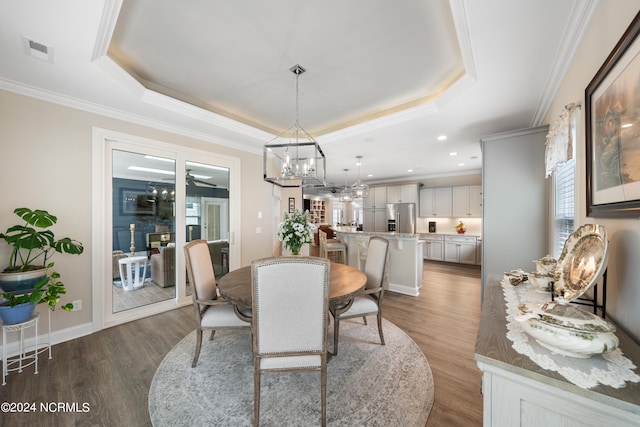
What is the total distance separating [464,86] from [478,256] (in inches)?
202

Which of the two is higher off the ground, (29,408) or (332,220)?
(332,220)

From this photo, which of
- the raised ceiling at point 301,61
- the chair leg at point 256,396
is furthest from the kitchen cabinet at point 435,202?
the chair leg at point 256,396

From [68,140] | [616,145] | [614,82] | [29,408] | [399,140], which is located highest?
[399,140]

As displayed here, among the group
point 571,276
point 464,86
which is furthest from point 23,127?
point 571,276

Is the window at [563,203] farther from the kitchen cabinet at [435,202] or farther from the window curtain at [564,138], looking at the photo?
the kitchen cabinet at [435,202]

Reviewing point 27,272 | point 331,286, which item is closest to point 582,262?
point 331,286

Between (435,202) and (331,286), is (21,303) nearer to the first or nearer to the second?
(331,286)

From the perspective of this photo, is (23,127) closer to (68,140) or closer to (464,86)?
(68,140)

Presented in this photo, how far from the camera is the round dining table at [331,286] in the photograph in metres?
1.78

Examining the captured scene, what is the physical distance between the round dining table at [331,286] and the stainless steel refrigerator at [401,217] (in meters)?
5.09

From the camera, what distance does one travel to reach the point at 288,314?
147cm

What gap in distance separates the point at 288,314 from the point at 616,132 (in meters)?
1.92

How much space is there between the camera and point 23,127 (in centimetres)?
225

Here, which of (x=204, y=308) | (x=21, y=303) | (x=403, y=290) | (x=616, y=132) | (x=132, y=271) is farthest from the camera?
(x=403, y=290)
